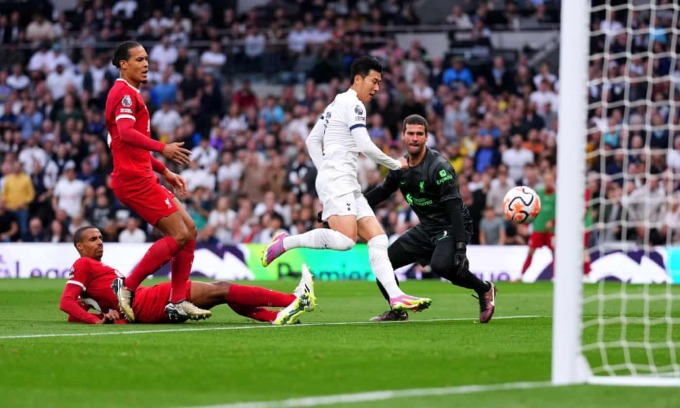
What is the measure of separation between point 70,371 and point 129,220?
679 inches

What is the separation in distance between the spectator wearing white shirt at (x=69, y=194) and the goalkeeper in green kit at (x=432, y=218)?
14.7 m

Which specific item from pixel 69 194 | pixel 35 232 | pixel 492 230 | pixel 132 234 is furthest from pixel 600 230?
pixel 35 232

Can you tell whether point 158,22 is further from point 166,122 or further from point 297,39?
point 166,122

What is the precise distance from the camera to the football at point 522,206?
13523mm

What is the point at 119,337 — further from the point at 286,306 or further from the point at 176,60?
the point at 176,60

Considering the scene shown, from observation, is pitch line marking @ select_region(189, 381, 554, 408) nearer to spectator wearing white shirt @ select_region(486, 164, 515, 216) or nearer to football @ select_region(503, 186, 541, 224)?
football @ select_region(503, 186, 541, 224)

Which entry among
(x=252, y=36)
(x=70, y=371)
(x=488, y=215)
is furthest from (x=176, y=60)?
(x=70, y=371)

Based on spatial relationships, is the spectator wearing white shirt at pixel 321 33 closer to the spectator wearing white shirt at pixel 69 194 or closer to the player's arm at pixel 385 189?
the spectator wearing white shirt at pixel 69 194

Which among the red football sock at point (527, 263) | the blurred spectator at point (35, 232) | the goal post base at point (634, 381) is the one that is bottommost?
the red football sock at point (527, 263)

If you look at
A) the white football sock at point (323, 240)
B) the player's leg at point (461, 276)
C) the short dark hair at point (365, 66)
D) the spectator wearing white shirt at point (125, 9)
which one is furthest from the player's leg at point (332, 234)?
the spectator wearing white shirt at point (125, 9)

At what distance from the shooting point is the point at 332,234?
10.9m

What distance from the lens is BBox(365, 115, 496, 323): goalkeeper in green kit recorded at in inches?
450

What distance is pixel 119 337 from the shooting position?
952cm

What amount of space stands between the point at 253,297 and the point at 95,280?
147 centimetres
